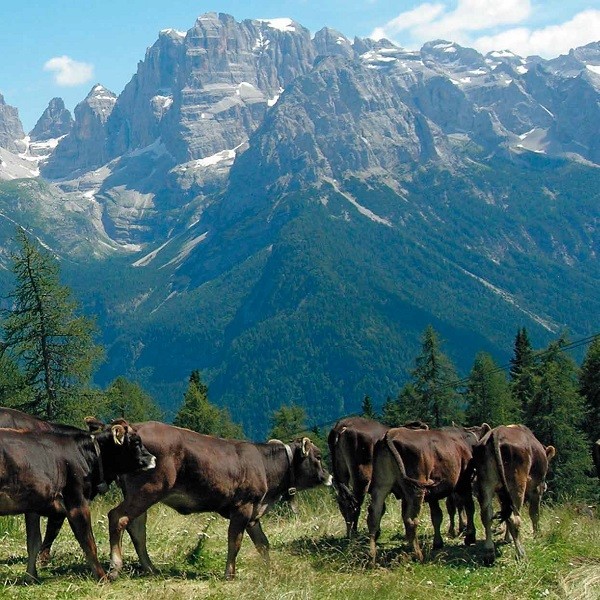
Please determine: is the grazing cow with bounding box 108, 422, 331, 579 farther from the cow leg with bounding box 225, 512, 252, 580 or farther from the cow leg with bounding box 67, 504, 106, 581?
the cow leg with bounding box 67, 504, 106, 581

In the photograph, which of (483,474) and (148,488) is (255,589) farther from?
(483,474)

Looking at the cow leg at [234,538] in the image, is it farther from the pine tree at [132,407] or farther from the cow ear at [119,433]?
the pine tree at [132,407]

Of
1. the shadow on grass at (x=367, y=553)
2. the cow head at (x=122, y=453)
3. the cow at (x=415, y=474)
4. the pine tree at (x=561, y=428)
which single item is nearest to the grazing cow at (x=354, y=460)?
Answer: the shadow on grass at (x=367, y=553)

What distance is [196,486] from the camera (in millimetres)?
12727

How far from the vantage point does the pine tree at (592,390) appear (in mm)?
57062

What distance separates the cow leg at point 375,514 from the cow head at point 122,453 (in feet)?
12.3

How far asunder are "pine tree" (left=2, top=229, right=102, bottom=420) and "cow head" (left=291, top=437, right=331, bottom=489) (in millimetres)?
21103

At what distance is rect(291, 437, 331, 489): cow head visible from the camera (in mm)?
14664

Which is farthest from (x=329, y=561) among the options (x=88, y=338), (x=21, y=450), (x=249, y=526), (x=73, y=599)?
(x=88, y=338)

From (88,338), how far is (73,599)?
965 inches

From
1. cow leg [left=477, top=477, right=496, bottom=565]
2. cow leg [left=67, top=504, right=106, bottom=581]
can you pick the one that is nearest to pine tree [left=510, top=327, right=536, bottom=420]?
cow leg [left=477, top=477, right=496, bottom=565]

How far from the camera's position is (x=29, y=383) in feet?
113

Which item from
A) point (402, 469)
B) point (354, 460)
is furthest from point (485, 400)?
point (402, 469)

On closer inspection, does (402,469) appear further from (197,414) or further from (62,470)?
(197,414)
